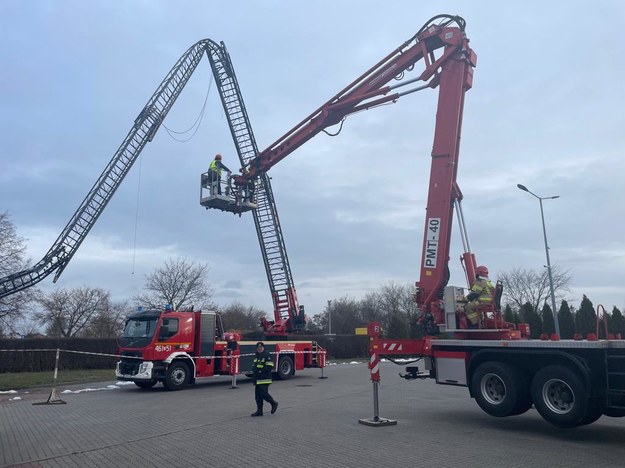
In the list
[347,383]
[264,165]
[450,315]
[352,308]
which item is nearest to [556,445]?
[450,315]

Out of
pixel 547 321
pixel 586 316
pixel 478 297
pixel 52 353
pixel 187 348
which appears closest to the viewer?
pixel 478 297

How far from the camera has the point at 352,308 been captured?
8719cm

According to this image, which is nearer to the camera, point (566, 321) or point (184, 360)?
point (184, 360)

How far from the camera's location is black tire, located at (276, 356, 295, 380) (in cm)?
2206

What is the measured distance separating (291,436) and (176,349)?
963 centimetres

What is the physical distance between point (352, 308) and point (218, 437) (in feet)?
256

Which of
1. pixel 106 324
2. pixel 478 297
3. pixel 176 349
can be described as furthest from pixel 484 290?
pixel 106 324

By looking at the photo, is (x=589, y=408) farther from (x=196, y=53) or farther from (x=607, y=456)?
(x=196, y=53)

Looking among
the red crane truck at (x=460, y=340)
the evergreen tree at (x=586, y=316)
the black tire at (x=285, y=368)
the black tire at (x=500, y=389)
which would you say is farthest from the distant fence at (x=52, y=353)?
the evergreen tree at (x=586, y=316)

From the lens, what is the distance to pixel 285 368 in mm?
22359

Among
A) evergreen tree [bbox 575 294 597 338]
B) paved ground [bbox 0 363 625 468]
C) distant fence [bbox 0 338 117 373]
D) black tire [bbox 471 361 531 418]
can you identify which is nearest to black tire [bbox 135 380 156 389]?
paved ground [bbox 0 363 625 468]

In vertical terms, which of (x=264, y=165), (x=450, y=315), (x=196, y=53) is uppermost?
(x=196, y=53)

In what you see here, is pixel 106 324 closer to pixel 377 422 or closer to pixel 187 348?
pixel 187 348

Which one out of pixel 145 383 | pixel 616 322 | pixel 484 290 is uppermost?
pixel 484 290
